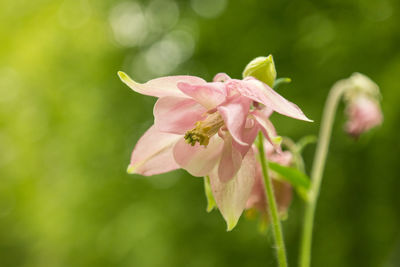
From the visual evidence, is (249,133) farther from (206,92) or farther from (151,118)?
(151,118)

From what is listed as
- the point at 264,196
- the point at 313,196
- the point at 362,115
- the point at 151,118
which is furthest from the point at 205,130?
the point at 151,118

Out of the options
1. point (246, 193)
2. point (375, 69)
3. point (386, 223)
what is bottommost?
point (386, 223)

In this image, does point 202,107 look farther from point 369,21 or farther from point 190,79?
point 369,21

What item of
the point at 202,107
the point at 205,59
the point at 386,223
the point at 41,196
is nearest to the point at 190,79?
the point at 202,107

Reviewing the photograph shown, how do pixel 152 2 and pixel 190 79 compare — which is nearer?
pixel 190 79

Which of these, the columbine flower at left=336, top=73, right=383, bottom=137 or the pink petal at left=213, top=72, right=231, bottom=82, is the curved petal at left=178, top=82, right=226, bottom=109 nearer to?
the pink petal at left=213, top=72, right=231, bottom=82
